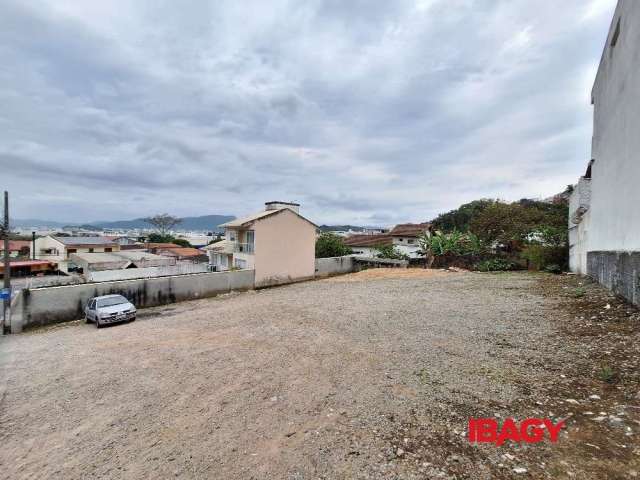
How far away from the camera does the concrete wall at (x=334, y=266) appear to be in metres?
29.6

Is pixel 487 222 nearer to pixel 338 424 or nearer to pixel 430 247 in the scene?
pixel 430 247

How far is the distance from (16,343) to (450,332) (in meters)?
16.8

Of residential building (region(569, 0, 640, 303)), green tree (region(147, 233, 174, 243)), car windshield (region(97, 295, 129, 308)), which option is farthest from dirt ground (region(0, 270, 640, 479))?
green tree (region(147, 233, 174, 243))

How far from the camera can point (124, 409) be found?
5.75m

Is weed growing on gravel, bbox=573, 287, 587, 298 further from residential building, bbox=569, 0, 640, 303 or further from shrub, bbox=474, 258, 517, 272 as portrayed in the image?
shrub, bbox=474, 258, 517, 272

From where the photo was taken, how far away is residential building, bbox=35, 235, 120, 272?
51.9 m

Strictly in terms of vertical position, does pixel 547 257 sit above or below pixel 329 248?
below

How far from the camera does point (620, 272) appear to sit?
8844mm

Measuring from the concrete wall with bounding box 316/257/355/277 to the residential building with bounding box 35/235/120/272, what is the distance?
43.1 meters

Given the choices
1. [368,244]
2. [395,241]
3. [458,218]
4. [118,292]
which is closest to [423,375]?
[118,292]

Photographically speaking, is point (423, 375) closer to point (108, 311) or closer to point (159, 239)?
point (108, 311)

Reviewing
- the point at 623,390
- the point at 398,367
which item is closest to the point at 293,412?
the point at 398,367

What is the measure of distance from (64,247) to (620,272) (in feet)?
224

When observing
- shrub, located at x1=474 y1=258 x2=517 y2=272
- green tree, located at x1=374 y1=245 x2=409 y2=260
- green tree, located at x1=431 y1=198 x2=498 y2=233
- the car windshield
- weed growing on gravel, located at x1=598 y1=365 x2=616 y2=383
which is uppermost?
green tree, located at x1=431 y1=198 x2=498 y2=233
